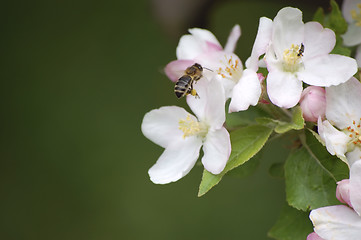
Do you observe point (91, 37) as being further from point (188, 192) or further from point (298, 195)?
point (298, 195)

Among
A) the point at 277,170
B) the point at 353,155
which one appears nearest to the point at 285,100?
the point at 353,155

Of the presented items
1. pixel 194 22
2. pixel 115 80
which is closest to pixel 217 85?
pixel 194 22

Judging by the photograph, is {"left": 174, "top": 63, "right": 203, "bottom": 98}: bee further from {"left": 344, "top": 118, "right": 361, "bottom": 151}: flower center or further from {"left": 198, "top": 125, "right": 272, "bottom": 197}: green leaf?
{"left": 344, "top": 118, "right": 361, "bottom": 151}: flower center

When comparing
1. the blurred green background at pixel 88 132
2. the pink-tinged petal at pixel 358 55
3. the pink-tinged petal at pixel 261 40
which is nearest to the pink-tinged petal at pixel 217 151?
the pink-tinged petal at pixel 261 40

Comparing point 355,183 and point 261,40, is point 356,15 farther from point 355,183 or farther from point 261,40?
point 355,183

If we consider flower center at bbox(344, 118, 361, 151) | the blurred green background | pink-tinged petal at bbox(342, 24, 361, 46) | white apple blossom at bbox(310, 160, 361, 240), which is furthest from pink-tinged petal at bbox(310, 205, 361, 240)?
the blurred green background

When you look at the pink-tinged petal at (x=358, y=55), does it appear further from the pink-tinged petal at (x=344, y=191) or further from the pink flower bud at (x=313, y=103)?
the pink-tinged petal at (x=344, y=191)
